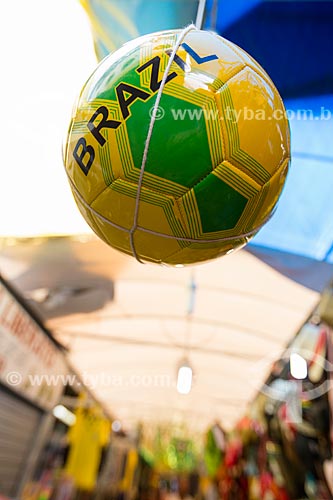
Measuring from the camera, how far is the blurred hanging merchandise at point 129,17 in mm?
2275

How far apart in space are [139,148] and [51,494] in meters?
7.73

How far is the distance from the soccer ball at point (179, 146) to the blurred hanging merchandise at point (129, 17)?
147cm

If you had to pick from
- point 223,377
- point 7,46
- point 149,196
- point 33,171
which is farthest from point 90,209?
point 223,377

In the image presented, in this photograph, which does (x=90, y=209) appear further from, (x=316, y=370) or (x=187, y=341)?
(x=187, y=341)

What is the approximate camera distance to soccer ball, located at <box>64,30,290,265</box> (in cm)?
92

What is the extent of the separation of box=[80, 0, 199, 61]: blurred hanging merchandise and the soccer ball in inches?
58.0

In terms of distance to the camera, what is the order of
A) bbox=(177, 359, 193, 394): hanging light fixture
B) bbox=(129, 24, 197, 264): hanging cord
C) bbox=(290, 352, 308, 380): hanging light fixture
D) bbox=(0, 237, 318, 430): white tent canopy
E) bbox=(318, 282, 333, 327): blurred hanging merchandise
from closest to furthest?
bbox=(129, 24, 197, 264): hanging cord < bbox=(318, 282, 333, 327): blurred hanging merchandise < bbox=(290, 352, 308, 380): hanging light fixture < bbox=(0, 237, 318, 430): white tent canopy < bbox=(177, 359, 193, 394): hanging light fixture

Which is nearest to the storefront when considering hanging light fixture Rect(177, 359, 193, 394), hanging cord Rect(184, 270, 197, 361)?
hanging light fixture Rect(177, 359, 193, 394)

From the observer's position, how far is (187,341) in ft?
22.1

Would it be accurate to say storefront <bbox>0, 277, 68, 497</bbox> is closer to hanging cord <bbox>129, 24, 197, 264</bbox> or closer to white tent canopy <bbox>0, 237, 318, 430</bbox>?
white tent canopy <bbox>0, 237, 318, 430</bbox>

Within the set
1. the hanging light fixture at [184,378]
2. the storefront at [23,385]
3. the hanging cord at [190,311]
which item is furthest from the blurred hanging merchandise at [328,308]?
the storefront at [23,385]

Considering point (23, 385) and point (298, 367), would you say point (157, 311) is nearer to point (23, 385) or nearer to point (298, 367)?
point (23, 385)

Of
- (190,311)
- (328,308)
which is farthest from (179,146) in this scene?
(190,311)

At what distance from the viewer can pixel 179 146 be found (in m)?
0.90
